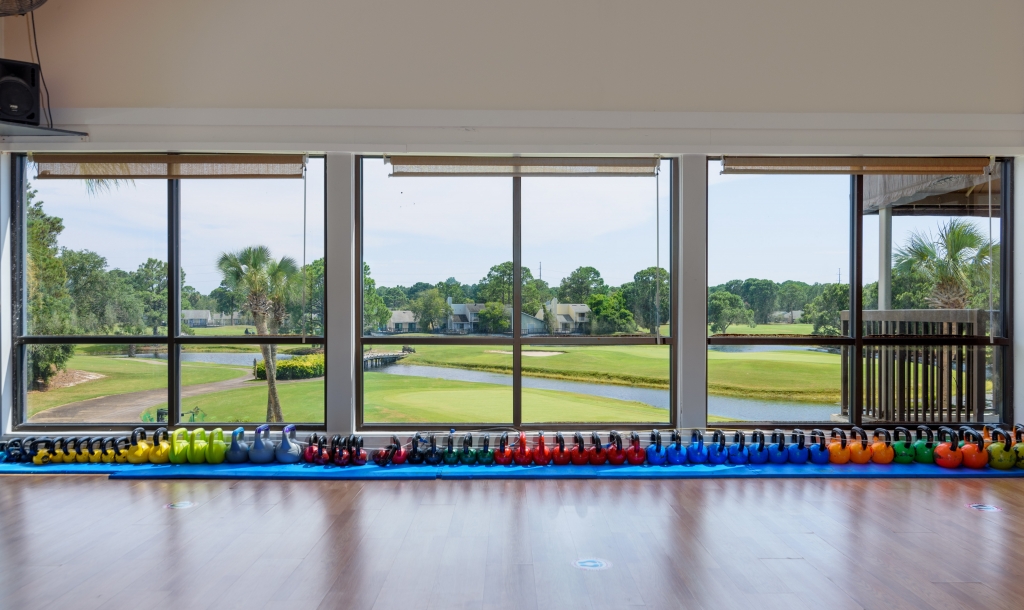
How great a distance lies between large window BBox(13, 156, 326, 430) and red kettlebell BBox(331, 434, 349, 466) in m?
0.61

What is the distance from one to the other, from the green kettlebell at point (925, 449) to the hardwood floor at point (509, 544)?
44 cm

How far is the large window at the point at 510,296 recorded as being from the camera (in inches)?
227

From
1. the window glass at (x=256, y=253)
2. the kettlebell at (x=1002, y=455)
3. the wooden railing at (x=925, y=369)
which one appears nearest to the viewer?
the kettlebell at (x=1002, y=455)

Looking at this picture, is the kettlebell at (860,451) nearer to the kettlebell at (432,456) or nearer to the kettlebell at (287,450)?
the kettlebell at (432,456)

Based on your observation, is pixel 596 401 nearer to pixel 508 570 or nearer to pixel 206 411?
pixel 508 570

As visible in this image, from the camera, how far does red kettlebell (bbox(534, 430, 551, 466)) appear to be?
5238 mm

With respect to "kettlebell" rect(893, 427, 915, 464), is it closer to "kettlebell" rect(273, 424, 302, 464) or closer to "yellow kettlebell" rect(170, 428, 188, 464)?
"kettlebell" rect(273, 424, 302, 464)

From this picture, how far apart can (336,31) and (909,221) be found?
499cm

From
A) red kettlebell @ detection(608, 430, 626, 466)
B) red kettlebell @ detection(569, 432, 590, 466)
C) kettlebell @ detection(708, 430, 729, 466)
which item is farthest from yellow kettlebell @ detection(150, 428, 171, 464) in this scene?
kettlebell @ detection(708, 430, 729, 466)

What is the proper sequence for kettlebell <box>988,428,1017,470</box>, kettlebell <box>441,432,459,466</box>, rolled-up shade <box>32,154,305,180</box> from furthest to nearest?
rolled-up shade <box>32,154,305,180</box>, kettlebell <box>441,432,459,466</box>, kettlebell <box>988,428,1017,470</box>

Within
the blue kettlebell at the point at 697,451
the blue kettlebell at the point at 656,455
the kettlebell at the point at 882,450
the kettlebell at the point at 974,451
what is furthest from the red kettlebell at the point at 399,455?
the kettlebell at the point at 974,451

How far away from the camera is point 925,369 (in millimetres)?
5867

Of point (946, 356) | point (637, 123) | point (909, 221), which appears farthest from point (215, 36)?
point (946, 356)

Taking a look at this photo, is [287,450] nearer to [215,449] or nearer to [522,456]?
[215,449]
